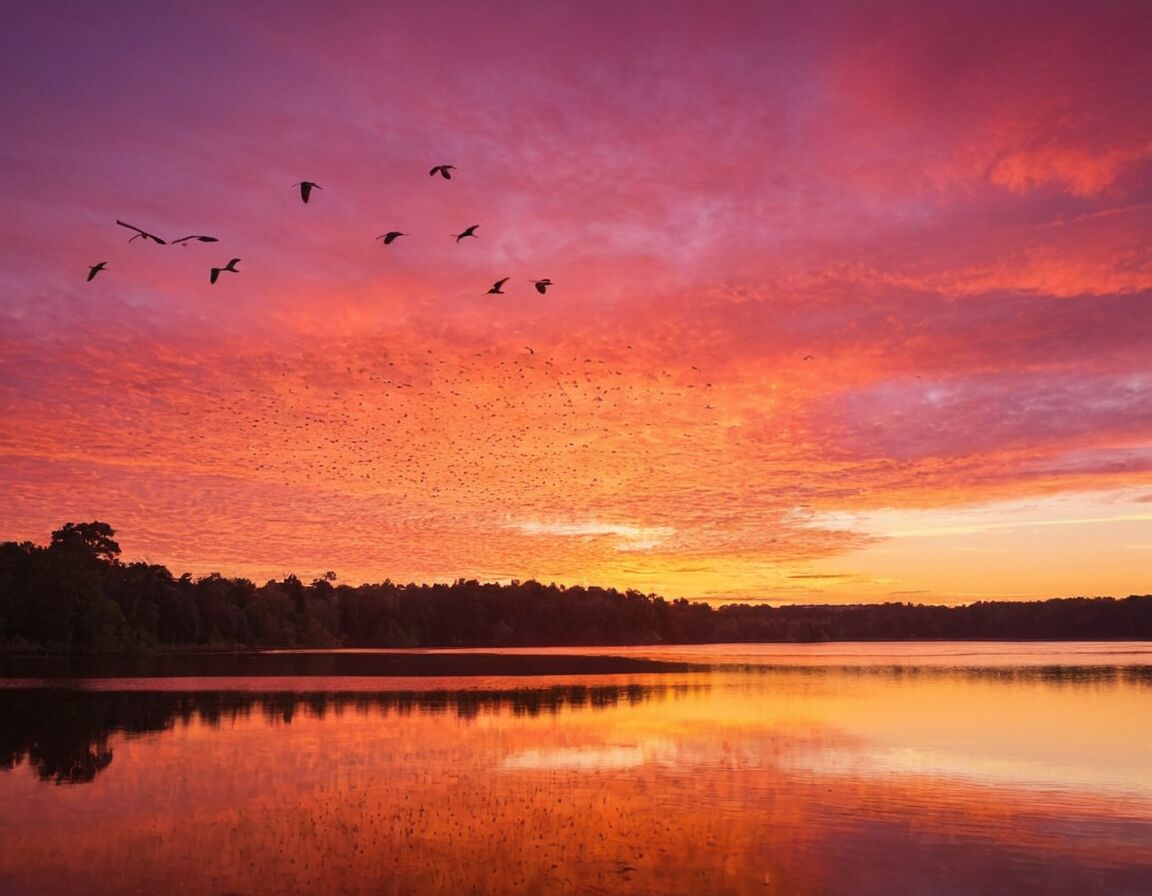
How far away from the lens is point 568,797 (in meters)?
30.7

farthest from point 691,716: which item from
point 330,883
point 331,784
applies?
point 330,883

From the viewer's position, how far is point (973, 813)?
28.8m

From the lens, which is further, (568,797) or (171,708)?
(171,708)

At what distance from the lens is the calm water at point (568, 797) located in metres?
21.8

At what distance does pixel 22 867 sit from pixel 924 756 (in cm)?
3242

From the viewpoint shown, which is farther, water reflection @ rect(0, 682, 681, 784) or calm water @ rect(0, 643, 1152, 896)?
water reflection @ rect(0, 682, 681, 784)

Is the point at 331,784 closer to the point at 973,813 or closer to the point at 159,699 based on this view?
the point at 973,813

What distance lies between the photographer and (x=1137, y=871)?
73.5 ft

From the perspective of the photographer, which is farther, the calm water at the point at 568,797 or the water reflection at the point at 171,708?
the water reflection at the point at 171,708

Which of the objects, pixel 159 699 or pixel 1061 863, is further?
pixel 159 699

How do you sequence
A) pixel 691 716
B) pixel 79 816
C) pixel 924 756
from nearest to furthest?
pixel 79 816 < pixel 924 756 < pixel 691 716

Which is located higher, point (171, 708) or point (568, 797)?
point (171, 708)

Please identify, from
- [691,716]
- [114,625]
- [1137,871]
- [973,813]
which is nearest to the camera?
[1137,871]

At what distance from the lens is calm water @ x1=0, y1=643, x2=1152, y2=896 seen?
21781 millimetres
